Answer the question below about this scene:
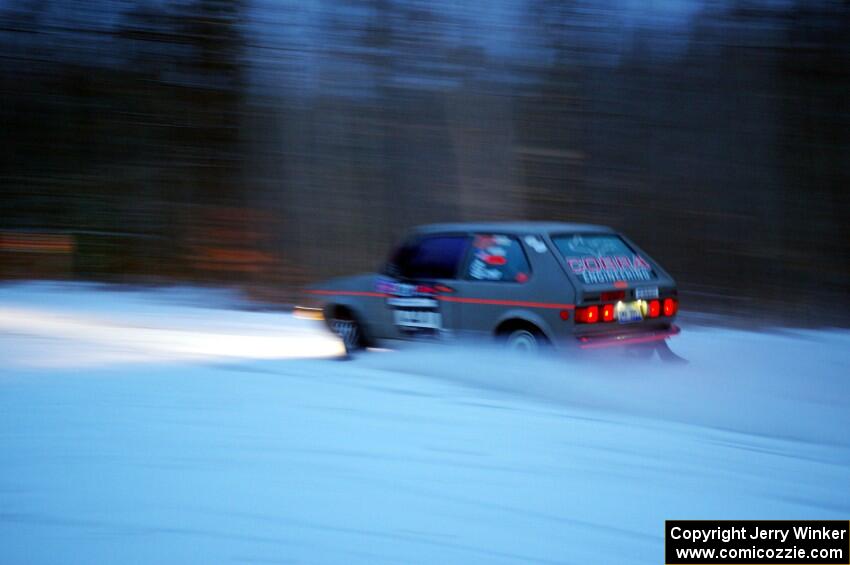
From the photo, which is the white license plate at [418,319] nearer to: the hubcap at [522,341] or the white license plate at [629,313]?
the hubcap at [522,341]

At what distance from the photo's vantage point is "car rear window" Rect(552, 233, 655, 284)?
701 cm

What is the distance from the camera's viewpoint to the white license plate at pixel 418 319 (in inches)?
307

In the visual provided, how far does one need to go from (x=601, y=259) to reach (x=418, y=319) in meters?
1.87

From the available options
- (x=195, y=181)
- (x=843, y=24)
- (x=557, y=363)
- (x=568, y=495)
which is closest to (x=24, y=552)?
(x=568, y=495)

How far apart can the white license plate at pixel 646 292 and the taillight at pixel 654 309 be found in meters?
0.06

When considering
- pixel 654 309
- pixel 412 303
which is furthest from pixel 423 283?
pixel 654 309

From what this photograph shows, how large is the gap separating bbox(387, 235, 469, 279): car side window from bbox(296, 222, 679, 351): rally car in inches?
0.4

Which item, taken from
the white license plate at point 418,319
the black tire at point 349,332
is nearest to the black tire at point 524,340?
the white license plate at point 418,319

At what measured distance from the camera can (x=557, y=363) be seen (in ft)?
22.4

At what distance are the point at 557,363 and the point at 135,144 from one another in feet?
58.2

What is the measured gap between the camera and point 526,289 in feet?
23.3

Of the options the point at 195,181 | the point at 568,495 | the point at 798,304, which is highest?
the point at 195,181

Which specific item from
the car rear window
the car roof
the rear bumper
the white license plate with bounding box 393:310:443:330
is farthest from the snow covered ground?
the car roof

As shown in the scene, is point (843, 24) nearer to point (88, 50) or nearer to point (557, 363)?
point (557, 363)
